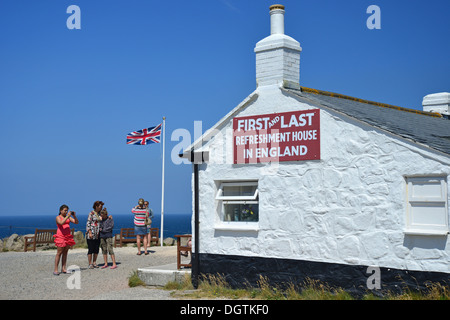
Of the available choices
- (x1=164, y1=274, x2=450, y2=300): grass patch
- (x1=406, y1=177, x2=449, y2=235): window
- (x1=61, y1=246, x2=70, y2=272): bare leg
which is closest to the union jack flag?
(x1=61, y1=246, x2=70, y2=272): bare leg

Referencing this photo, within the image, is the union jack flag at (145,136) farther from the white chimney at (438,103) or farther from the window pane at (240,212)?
the window pane at (240,212)

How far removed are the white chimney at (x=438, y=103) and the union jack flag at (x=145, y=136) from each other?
36.3ft

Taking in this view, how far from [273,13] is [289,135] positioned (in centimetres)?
315

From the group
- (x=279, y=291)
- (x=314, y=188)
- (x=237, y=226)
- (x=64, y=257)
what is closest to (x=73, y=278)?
(x=64, y=257)

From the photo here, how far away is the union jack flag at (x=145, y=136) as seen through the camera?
25297 millimetres

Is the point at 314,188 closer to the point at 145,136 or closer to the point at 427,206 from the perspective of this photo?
the point at 427,206

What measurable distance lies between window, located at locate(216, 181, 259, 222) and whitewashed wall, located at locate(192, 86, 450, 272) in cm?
19

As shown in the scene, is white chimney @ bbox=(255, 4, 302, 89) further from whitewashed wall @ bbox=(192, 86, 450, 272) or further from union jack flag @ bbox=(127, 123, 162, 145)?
union jack flag @ bbox=(127, 123, 162, 145)

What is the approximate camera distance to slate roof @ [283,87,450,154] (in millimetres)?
11086

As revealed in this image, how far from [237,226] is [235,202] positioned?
55cm

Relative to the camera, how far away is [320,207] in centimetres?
1177

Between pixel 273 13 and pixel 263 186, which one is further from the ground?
pixel 273 13
